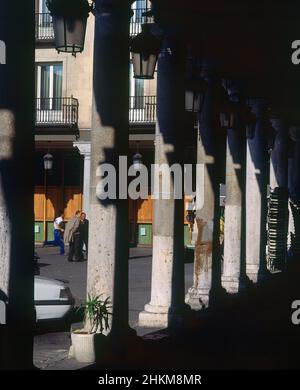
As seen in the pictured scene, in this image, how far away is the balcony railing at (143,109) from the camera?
1259 inches

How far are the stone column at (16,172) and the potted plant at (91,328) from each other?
2.46m

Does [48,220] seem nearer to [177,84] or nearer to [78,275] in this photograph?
[78,275]

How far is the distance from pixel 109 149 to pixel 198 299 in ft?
18.0

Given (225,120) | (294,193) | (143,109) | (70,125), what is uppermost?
(143,109)

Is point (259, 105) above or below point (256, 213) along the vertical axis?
above

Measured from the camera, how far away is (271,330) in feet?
41.7

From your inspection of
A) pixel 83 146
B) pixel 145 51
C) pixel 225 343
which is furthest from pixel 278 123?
pixel 145 51

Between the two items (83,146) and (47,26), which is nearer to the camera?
(83,146)

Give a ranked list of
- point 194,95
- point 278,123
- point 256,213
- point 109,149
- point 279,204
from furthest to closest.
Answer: point 279,204 → point 278,123 → point 256,213 → point 194,95 → point 109,149

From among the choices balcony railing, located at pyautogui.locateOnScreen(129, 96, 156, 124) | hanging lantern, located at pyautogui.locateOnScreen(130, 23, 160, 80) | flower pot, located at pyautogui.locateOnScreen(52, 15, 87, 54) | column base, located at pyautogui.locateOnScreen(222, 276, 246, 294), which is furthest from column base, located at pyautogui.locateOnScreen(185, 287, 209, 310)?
balcony railing, located at pyautogui.locateOnScreen(129, 96, 156, 124)

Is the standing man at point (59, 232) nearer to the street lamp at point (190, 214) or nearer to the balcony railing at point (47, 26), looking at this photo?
the street lamp at point (190, 214)

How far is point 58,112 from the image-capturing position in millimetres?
32688

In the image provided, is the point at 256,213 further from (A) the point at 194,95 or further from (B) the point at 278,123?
(A) the point at 194,95

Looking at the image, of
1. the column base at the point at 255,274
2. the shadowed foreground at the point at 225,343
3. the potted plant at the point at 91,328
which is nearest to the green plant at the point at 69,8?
the potted plant at the point at 91,328
